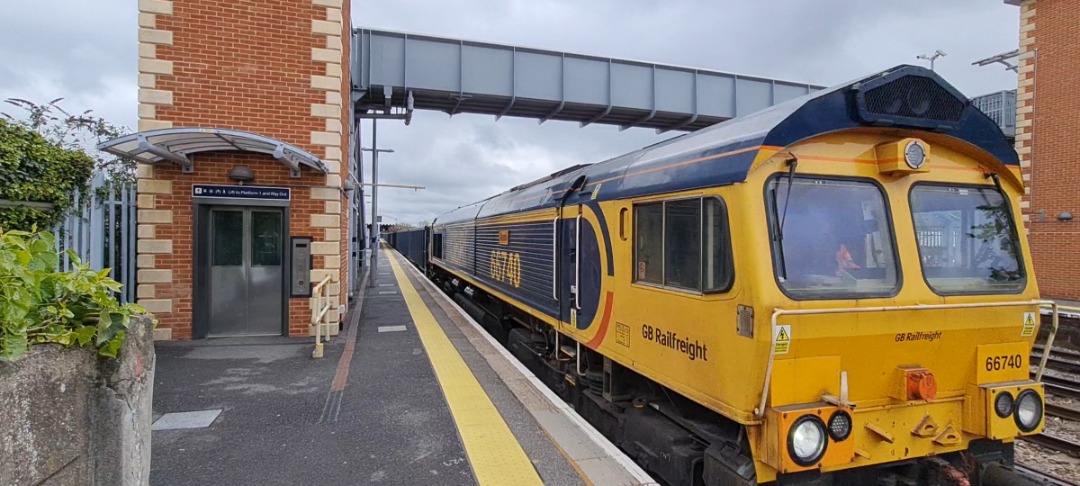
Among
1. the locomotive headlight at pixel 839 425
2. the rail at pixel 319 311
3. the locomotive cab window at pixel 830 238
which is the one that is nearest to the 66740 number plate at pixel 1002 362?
the locomotive cab window at pixel 830 238

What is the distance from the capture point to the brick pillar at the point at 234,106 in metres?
8.24

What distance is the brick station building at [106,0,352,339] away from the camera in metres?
8.24

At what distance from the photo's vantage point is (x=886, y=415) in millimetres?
3297

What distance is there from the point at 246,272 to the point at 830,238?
841 cm

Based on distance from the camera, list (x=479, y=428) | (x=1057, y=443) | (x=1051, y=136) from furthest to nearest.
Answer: (x=1051, y=136)
(x=1057, y=443)
(x=479, y=428)

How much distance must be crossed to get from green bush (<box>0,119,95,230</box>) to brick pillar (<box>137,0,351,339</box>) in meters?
0.85

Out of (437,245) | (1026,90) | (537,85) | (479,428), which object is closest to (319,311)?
(479,428)

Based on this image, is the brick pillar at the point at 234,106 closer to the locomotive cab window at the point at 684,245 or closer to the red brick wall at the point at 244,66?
the red brick wall at the point at 244,66

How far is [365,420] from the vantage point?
203 inches

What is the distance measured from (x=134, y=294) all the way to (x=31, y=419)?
315 inches

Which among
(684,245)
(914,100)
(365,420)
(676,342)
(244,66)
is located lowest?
(365,420)

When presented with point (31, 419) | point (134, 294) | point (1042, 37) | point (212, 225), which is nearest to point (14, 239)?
point (31, 419)

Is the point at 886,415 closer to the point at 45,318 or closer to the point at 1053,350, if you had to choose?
the point at 45,318

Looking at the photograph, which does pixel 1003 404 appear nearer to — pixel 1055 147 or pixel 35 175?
pixel 35 175
